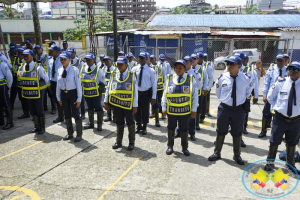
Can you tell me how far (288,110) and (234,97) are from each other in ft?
3.00

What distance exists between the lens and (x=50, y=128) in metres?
6.91

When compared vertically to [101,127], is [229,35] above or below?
above

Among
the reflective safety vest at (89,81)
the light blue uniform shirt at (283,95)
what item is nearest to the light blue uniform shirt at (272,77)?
the light blue uniform shirt at (283,95)

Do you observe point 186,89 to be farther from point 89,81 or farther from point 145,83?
point 89,81

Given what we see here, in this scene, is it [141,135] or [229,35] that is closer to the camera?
[141,135]

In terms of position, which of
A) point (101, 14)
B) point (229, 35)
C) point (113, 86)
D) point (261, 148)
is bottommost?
point (261, 148)

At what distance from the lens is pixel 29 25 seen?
3978 cm

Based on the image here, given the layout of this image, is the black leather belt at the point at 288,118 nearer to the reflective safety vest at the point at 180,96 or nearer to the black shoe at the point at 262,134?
the reflective safety vest at the point at 180,96

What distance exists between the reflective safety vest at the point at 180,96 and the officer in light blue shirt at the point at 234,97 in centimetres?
60

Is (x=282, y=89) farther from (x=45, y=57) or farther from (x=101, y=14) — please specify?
(x=101, y=14)

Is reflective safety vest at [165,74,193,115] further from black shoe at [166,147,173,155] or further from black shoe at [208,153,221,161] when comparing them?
black shoe at [208,153,221,161]

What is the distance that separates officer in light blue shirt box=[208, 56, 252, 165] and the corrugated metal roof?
24.0m

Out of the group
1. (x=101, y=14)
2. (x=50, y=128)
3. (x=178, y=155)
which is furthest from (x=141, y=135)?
(x=101, y=14)

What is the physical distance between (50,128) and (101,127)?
1467 mm
